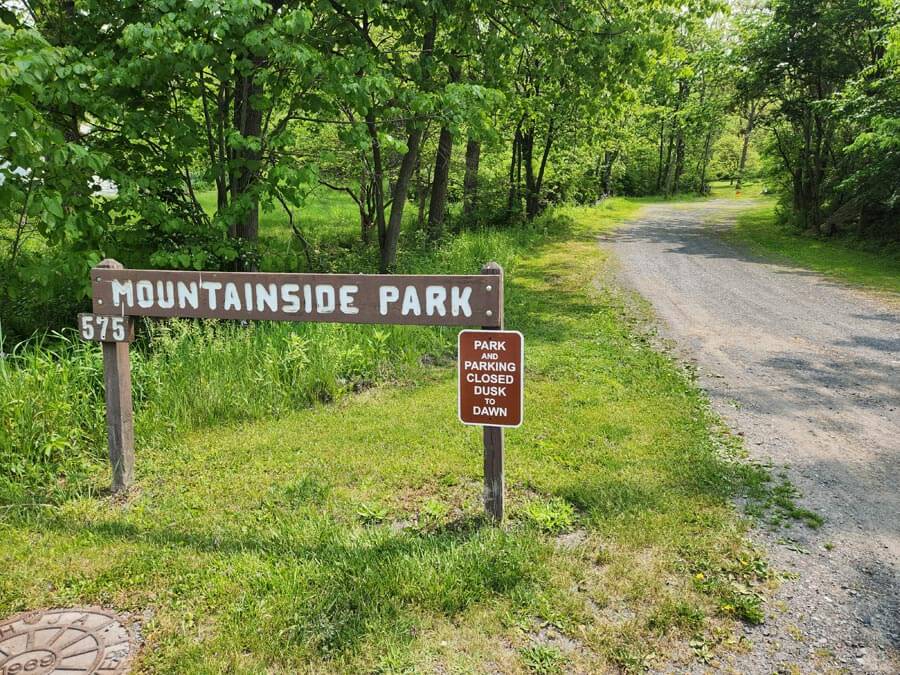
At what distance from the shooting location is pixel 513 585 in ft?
9.62

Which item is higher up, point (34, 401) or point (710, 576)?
point (34, 401)

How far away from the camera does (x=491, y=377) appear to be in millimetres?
3246

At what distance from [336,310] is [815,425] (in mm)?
4030

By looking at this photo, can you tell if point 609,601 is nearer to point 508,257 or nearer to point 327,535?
point 327,535

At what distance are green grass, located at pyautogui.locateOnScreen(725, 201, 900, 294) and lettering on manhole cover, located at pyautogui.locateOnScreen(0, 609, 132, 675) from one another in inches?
490

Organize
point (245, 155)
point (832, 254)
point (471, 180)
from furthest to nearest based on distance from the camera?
1. point (471, 180)
2. point (832, 254)
3. point (245, 155)

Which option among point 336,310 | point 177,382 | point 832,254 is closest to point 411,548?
point 336,310

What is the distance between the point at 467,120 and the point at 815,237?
49.4 ft

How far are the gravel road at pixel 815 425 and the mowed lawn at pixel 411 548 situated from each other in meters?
0.21

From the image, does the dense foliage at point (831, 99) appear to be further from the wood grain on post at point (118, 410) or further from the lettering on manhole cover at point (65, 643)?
the lettering on manhole cover at point (65, 643)

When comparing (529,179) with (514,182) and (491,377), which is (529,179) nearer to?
(514,182)

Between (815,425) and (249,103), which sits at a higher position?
(249,103)

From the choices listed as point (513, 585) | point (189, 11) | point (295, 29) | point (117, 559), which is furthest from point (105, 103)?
point (513, 585)

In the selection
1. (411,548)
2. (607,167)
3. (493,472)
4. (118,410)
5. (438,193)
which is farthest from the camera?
(607,167)
